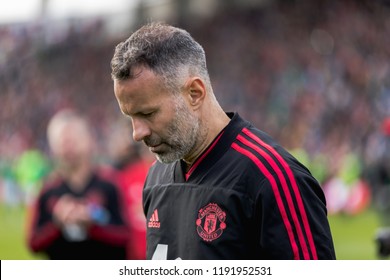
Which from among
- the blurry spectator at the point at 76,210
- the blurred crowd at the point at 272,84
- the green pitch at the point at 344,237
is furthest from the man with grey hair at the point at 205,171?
the blurred crowd at the point at 272,84

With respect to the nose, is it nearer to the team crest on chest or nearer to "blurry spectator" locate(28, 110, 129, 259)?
the team crest on chest

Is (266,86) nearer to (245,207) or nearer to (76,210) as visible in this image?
(76,210)

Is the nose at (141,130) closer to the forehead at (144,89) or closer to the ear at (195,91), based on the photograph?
the forehead at (144,89)

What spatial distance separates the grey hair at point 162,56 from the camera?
9.17 ft

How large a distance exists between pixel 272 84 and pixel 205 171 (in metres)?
22.4

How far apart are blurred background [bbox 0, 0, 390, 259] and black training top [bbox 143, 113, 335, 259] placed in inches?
332

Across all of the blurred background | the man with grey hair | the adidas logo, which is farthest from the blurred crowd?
the man with grey hair

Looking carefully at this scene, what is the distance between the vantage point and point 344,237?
13867 mm

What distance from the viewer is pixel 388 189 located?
12.7 metres

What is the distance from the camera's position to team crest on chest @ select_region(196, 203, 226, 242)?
270 cm

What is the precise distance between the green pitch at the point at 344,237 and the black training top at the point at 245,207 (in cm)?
683

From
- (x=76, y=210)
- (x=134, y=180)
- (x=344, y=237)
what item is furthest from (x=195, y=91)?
(x=344, y=237)
